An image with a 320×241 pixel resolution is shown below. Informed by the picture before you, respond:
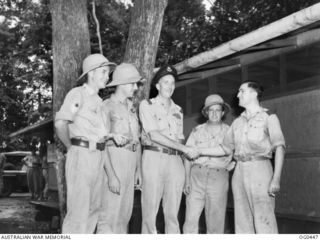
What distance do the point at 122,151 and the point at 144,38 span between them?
5.42ft

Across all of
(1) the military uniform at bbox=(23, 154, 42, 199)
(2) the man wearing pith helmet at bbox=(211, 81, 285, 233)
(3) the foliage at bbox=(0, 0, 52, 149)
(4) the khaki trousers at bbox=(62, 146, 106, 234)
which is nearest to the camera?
(4) the khaki trousers at bbox=(62, 146, 106, 234)

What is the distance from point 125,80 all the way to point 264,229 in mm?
2016

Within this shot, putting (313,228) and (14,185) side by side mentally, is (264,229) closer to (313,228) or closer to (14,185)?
(313,228)

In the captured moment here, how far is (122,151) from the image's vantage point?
14.6 feet

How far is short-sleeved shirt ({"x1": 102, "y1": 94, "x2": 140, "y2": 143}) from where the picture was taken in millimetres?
4578

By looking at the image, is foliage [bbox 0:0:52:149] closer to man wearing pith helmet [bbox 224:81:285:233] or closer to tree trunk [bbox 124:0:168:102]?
tree trunk [bbox 124:0:168:102]

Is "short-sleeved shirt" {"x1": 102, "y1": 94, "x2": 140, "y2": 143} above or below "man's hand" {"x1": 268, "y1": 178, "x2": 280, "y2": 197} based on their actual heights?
above

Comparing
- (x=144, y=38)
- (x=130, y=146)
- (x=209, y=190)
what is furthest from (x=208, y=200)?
(x=144, y=38)

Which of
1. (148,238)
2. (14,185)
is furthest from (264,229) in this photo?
(14,185)

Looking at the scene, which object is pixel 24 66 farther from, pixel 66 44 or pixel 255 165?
pixel 255 165

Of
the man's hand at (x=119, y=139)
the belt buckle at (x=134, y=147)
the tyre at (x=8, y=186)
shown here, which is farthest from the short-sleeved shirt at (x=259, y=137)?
the tyre at (x=8, y=186)

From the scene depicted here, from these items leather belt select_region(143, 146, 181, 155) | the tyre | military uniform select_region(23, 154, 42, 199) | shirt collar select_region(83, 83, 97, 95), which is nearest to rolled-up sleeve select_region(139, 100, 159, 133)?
leather belt select_region(143, 146, 181, 155)

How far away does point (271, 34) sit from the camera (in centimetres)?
476

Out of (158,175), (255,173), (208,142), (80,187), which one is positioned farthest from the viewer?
(208,142)
